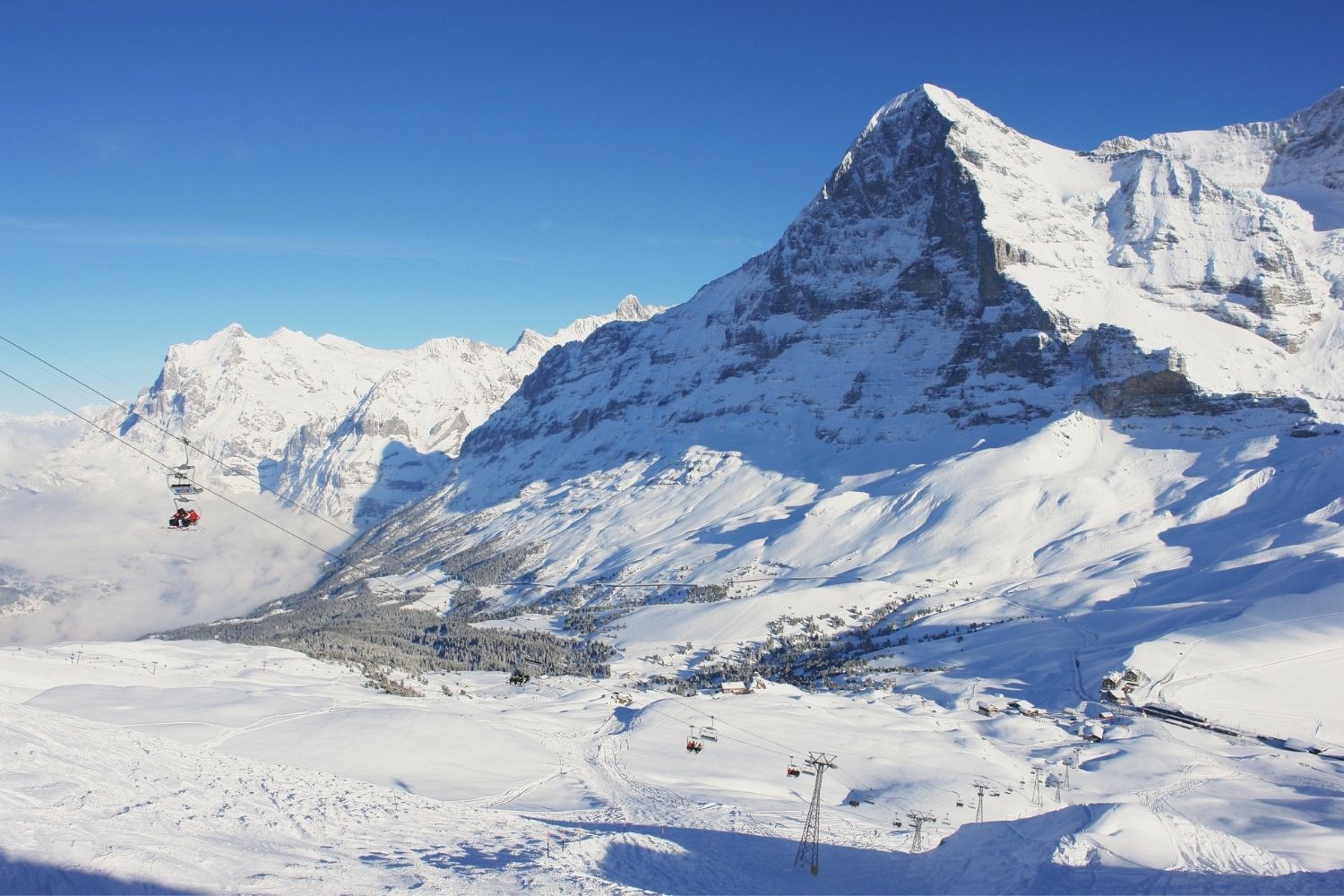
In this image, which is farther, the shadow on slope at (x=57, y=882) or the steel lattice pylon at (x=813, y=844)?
the steel lattice pylon at (x=813, y=844)

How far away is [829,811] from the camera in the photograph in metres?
58.1

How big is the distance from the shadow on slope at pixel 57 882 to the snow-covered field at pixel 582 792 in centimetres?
9

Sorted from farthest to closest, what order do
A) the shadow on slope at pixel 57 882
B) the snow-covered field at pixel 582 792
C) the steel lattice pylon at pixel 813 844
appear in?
1. the steel lattice pylon at pixel 813 844
2. the snow-covered field at pixel 582 792
3. the shadow on slope at pixel 57 882

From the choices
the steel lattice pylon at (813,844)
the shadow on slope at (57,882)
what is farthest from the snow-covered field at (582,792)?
the steel lattice pylon at (813,844)

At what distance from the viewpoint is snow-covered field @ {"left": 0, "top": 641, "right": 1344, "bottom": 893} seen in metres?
31.1

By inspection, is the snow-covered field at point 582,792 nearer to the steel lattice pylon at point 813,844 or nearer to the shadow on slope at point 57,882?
the shadow on slope at point 57,882

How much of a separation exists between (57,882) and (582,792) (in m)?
36.7

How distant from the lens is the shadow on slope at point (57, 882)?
2542 cm

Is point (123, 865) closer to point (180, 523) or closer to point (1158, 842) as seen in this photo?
point (180, 523)

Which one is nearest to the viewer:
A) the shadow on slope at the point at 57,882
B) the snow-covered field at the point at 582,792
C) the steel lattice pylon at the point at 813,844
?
the shadow on slope at the point at 57,882

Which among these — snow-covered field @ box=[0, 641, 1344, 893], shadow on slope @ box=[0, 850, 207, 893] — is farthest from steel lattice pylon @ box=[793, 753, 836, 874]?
shadow on slope @ box=[0, 850, 207, 893]

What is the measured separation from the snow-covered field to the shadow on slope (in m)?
0.09

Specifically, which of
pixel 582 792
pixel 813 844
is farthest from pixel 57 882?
pixel 582 792

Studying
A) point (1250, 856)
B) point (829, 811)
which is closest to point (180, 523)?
point (829, 811)
